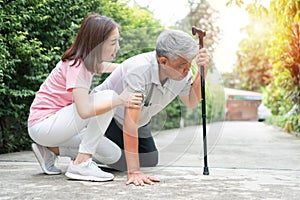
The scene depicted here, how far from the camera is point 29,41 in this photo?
382 centimetres

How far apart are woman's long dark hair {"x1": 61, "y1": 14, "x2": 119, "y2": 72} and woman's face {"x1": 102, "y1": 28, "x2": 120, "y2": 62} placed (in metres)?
0.02

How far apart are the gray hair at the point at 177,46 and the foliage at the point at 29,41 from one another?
141 centimetres

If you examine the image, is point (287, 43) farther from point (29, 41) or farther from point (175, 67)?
point (175, 67)

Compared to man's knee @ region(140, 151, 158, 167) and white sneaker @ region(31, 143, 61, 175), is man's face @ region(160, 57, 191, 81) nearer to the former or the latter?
man's knee @ region(140, 151, 158, 167)

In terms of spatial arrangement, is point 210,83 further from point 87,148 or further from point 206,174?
point 87,148

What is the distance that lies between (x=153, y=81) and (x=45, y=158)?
716 millimetres

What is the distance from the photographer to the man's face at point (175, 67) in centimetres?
200

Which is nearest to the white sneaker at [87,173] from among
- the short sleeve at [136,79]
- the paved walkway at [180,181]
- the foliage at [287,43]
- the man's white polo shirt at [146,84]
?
the paved walkway at [180,181]

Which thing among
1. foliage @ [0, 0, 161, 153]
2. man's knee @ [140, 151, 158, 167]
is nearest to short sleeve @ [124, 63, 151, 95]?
man's knee @ [140, 151, 158, 167]

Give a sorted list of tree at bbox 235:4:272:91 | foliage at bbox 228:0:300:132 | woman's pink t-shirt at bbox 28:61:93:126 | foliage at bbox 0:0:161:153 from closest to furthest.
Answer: woman's pink t-shirt at bbox 28:61:93:126 < foliage at bbox 0:0:161:153 < foliage at bbox 228:0:300:132 < tree at bbox 235:4:272:91

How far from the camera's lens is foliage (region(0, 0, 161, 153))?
140 inches

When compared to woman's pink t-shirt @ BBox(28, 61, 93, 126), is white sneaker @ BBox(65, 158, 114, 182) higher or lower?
lower

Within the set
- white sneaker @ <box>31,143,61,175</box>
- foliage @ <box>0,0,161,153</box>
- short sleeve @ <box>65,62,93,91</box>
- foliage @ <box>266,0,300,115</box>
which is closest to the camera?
short sleeve @ <box>65,62,93,91</box>

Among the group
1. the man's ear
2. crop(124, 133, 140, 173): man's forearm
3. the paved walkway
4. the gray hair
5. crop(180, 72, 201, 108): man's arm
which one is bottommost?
the paved walkway
